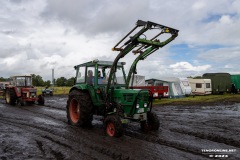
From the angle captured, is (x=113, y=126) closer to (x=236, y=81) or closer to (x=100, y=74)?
(x=100, y=74)

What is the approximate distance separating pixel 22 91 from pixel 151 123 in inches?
490

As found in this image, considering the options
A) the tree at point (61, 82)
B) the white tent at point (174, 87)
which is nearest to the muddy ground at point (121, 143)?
the white tent at point (174, 87)

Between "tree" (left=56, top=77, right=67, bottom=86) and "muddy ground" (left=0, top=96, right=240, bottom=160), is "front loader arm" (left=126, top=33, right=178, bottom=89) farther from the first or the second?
"tree" (left=56, top=77, right=67, bottom=86)

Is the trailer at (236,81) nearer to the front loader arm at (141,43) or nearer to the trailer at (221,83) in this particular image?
the trailer at (221,83)

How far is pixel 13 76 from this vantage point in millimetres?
18406

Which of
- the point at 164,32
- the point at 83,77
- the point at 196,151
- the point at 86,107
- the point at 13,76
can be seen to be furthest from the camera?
the point at 13,76

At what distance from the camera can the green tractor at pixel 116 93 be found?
25.2 feet

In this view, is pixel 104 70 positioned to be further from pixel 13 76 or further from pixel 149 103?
pixel 13 76

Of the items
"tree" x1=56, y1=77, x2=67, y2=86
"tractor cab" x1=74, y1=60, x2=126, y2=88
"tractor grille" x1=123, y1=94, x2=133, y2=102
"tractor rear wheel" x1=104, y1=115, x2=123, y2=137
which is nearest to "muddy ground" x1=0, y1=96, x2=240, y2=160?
"tractor rear wheel" x1=104, y1=115, x2=123, y2=137

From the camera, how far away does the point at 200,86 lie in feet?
91.8

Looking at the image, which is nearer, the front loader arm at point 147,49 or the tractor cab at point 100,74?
the front loader arm at point 147,49

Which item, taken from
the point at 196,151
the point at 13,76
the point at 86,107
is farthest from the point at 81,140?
the point at 13,76

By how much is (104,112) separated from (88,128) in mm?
861

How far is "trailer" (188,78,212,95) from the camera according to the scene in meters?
27.8
